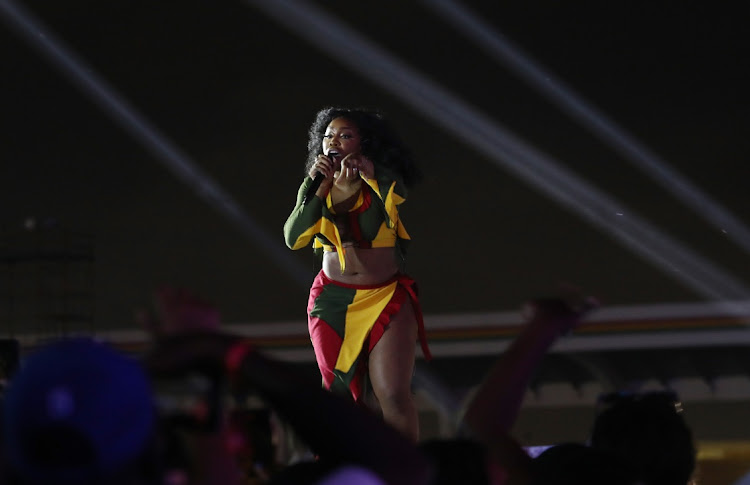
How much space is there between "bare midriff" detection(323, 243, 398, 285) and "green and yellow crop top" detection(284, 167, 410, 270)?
22 mm

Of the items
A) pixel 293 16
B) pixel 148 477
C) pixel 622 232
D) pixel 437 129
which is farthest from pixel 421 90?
pixel 148 477

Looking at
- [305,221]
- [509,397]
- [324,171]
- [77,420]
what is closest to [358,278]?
[305,221]

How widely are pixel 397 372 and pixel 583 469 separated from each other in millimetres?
2354

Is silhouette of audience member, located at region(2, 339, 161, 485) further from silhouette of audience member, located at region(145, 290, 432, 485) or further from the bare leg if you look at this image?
the bare leg

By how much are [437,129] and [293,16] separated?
164cm

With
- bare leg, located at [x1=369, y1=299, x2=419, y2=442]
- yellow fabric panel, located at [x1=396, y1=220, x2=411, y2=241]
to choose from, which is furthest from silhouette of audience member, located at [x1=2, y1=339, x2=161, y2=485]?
yellow fabric panel, located at [x1=396, y1=220, x2=411, y2=241]

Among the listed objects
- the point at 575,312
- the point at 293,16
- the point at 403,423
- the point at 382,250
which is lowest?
the point at 403,423

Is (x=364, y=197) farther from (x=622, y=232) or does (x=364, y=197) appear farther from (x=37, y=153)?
(x=37, y=153)

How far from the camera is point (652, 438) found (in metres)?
1.40

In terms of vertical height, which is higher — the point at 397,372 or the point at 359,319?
the point at 359,319

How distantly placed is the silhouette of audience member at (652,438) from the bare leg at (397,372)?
2097 millimetres

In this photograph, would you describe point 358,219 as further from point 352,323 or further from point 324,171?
point 352,323

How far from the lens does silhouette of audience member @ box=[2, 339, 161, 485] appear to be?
2.70 feet

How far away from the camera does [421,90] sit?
880 cm
